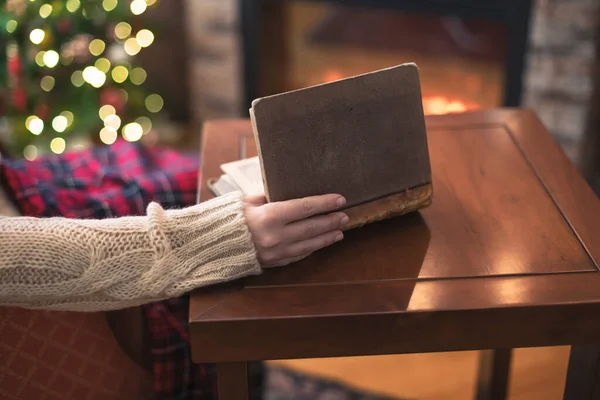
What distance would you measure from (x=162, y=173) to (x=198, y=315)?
Answer: 0.64 metres

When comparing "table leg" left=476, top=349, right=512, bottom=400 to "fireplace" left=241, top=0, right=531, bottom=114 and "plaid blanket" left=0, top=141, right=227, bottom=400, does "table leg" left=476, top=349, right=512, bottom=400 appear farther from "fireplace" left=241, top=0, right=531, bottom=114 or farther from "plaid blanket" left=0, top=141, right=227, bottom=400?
"fireplace" left=241, top=0, right=531, bottom=114

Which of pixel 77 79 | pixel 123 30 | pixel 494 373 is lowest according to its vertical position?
pixel 494 373

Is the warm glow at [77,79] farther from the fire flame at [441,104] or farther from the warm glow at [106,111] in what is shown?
the fire flame at [441,104]

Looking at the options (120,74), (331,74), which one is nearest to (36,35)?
(120,74)

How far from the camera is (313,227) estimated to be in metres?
A: 1.04

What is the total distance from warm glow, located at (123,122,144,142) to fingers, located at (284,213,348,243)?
5.19 ft

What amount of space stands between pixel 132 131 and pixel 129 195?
1.10 meters

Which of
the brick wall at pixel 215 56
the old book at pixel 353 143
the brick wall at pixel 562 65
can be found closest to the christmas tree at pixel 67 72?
the brick wall at pixel 215 56

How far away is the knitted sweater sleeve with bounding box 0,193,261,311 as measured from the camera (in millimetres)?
990

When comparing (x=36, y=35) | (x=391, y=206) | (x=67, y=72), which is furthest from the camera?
(x=67, y=72)

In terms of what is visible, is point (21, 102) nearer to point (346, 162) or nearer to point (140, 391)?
point (140, 391)

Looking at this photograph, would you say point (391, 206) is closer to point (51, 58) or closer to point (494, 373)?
point (494, 373)

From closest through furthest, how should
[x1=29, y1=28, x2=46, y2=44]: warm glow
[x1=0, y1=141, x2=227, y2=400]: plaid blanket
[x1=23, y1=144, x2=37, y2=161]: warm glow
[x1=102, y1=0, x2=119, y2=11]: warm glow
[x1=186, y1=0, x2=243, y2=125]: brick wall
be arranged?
[x1=0, y1=141, x2=227, y2=400]: plaid blanket
[x1=29, y1=28, x2=46, y2=44]: warm glow
[x1=102, y1=0, x2=119, y2=11]: warm glow
[x1=23, y1=144, x2=37, y2=161]: warm glow
[x1=186, y1=0, x2=243, y2=125]: brick wall

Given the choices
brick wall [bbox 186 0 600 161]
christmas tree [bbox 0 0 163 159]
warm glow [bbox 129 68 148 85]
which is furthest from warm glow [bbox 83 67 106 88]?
brick wall [bbox 186 0 600 161]
